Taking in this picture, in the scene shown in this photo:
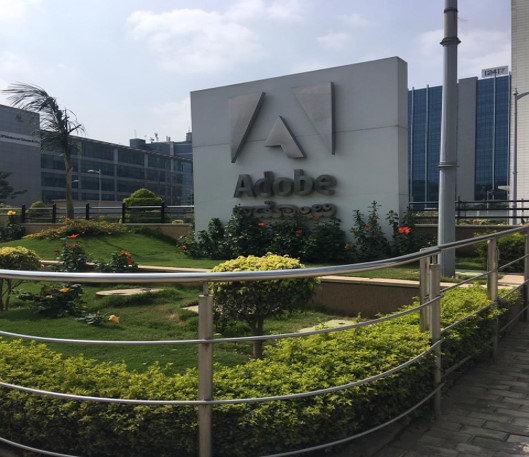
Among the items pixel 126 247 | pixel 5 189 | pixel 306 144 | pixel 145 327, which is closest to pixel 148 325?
pixel 145 327

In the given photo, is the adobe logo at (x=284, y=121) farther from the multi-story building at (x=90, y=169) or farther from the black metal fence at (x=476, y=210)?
the multi-story building at (x=90, y=169)

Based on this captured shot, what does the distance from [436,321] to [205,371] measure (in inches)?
66.2

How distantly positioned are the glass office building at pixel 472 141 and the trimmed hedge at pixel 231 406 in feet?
198

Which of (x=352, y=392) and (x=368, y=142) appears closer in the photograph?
(x=352, y=392)

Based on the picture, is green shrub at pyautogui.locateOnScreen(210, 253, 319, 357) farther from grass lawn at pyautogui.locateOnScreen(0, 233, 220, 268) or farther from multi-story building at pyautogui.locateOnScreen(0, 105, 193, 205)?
multi-story building at pyautogui.locateOnScreen(0, 105, 193, 205)

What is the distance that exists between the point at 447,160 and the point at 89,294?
6218 mm

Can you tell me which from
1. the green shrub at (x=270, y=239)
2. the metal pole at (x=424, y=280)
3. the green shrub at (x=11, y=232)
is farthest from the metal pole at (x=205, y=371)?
the green shrub at (x=11, y=232)

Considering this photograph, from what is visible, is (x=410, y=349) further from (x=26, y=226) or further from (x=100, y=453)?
(x=26, y=226)

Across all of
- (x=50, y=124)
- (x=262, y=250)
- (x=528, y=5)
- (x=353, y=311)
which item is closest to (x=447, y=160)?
(x=353, y=311)

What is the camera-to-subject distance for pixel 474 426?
3.22 meters

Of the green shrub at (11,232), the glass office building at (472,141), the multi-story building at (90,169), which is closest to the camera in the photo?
the green shrub at (11,232)

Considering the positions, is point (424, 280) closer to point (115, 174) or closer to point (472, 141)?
point (472, 141)

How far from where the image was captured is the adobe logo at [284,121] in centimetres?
1110

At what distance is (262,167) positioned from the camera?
12.2 m
